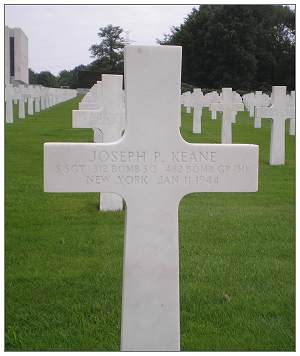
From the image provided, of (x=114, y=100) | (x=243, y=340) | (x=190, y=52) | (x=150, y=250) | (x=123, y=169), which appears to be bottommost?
(x=243, y=340)

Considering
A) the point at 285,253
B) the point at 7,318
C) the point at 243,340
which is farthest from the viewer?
the point at 285,253

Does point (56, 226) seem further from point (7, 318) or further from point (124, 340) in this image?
point (124, 340)

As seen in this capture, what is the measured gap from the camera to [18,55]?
1693 inches

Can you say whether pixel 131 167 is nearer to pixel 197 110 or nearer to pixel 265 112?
pixel 265 112

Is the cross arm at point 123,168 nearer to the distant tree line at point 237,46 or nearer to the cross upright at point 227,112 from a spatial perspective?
the cross upright at point 227,112

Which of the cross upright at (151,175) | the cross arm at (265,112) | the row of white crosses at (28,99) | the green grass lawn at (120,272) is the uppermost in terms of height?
the row of white crosses at (28,99)

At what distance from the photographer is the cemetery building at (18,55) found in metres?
40.4

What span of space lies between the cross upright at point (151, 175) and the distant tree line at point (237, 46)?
133ft

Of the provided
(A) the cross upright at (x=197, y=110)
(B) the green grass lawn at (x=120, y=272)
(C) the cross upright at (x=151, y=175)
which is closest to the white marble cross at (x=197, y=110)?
(A) the cross upright at (x=197, y=110)

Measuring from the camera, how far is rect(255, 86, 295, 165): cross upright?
381 inches

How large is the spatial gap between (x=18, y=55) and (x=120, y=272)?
40.9 meters

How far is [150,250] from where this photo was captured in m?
2.83

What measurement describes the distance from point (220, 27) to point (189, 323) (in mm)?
40266

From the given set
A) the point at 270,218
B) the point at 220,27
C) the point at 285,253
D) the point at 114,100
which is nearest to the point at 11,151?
the point at 114,100
